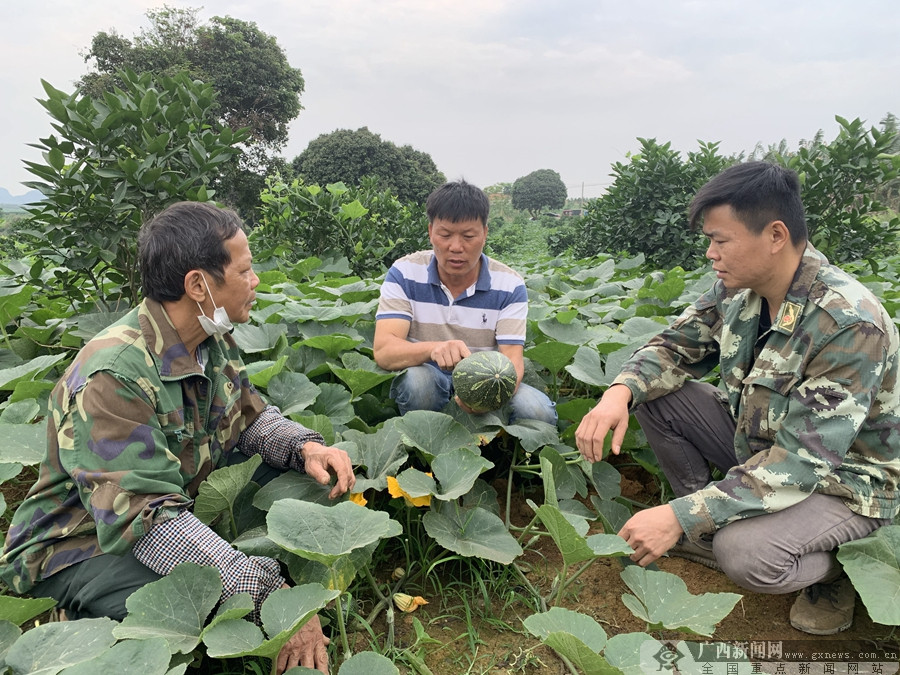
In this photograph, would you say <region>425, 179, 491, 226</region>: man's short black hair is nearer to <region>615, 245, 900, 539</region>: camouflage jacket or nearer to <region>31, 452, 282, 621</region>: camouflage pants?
<region>615, 245, 900, 539</region>: camouflage jacket

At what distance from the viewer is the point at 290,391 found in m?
2.56

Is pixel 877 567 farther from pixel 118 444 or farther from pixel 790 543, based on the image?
pixel 118 444

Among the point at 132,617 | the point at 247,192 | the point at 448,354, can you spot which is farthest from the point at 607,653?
the point at 247,192

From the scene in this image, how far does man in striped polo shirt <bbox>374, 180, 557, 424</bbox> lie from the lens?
266 cm

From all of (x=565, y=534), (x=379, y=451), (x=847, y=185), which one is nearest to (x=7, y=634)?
(x=379, y=451)

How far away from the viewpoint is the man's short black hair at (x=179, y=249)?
1745 mm

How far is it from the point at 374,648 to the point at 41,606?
0.88 m

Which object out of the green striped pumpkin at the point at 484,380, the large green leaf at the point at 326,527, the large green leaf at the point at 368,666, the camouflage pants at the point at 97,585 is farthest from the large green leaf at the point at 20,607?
the green striped pumpkin at the point at 484,380

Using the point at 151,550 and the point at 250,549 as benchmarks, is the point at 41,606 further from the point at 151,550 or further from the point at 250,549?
the point at 250,549

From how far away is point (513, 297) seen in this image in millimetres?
2871

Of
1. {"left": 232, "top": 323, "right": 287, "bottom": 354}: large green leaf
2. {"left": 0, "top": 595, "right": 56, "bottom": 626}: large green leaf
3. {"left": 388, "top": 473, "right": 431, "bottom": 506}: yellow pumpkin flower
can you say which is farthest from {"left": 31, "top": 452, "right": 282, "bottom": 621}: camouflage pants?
{"left": 232, "top": 323, "right": 287, "bottom": 354}: large green leaf

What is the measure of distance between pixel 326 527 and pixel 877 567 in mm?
1553

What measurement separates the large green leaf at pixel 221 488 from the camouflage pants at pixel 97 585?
0.76ft

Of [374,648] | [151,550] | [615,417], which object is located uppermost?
[615,417]
